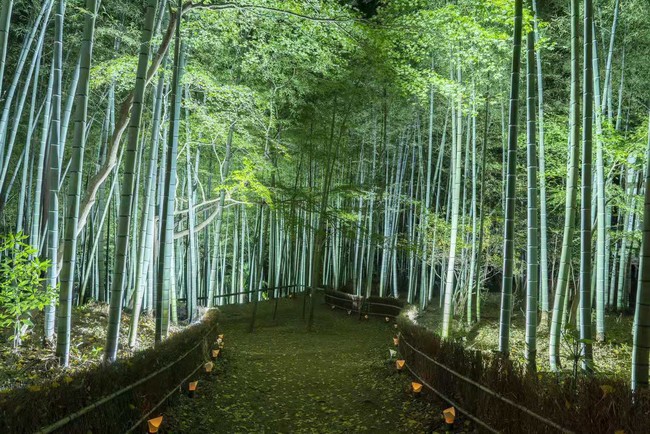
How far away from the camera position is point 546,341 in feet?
27.1

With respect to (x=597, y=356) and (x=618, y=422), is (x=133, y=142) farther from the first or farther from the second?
(x=597, y=356)

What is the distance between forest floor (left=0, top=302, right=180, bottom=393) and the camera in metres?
4.14

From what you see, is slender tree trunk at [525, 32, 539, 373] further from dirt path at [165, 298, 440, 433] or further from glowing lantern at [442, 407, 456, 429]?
A: dirt path at [165, 298, 440, 433]

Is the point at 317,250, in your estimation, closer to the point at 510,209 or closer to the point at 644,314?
the point at 510,209

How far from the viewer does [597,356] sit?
7.18 meters

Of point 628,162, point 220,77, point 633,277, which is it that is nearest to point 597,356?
point 628,162

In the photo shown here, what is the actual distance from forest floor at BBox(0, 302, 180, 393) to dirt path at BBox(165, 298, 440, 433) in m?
1.13

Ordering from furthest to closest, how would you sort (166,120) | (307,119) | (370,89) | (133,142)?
(307,119)
(370,89)
(166,120)
(133,142)

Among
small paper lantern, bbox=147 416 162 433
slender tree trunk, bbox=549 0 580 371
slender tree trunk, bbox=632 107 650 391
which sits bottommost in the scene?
small paper lantern, bbox=147 416 162 433

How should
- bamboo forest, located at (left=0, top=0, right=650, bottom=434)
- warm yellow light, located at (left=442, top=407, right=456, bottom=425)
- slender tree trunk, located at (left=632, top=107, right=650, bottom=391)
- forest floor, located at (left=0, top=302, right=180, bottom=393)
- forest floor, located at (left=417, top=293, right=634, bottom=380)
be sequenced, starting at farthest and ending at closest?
1. forest floor, located at (left=417, top=293, right=634, bottom=380)
2. forest floor, located at (left=0, top=302, right=180, bottom=393)
3. warm yellow light, located at (left=442, top=407, right=456, bottom=425)
4. bamboo forest, located at (left=0, top=0, right=650, bottom=434)
5. slender tree trunk, located at (left=632, top=107, right=650, bottom=391)

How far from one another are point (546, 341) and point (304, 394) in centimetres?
525

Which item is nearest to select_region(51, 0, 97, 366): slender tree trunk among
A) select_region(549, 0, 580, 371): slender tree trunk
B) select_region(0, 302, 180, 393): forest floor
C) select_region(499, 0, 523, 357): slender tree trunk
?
select_region(0, 302, 180, 393): forest floor

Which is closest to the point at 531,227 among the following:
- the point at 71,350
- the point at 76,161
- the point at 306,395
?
the point at 306,395

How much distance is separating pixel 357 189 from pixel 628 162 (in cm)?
484
